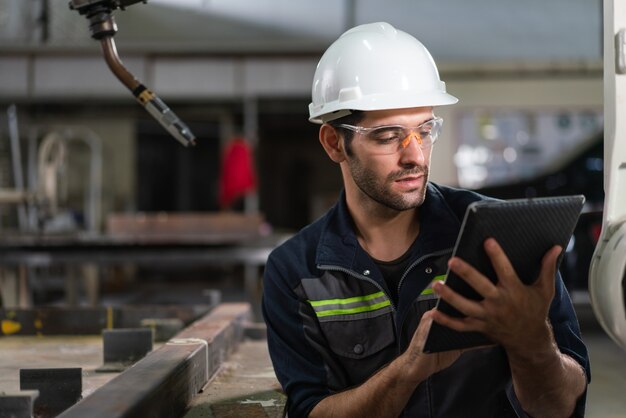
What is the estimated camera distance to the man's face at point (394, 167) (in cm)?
156

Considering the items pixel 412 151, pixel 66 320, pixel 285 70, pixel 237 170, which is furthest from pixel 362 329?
pixel 285 70

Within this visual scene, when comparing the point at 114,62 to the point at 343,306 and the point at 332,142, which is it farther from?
the point at 343,306

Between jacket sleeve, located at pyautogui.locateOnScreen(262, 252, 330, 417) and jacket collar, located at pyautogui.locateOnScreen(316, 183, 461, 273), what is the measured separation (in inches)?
4.1

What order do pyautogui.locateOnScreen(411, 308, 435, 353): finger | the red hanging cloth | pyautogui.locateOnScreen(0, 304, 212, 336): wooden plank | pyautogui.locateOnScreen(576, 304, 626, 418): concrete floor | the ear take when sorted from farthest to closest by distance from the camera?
the red hanging cloth, pyautogui.locateOnScreen(576, 304, 626, 418): concrete floor, pyautogui.locateOnScreen(0, 304, 212, 336): wooden plank, the ear, pyautogui.locateOnScreen(411, 308, 435, 353): finger

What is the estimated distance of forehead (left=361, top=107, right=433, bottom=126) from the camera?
5.30 feet

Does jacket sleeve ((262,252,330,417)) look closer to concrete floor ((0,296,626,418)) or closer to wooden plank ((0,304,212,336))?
concrete floor ((0,296,626,418))

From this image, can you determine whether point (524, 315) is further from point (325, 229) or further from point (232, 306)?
point (232, 306)

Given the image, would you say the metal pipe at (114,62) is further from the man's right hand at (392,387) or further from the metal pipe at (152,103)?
the man's right hand at (392,387)

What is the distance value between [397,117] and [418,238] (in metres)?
0.27

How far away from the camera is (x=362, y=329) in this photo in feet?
5.39

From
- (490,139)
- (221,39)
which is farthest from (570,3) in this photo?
(221,39)

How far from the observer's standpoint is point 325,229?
174 centimetres

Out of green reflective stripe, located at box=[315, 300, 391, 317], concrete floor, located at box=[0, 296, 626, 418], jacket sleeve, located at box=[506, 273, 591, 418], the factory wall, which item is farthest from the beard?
the factory wall

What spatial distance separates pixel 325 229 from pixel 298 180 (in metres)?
14.5
